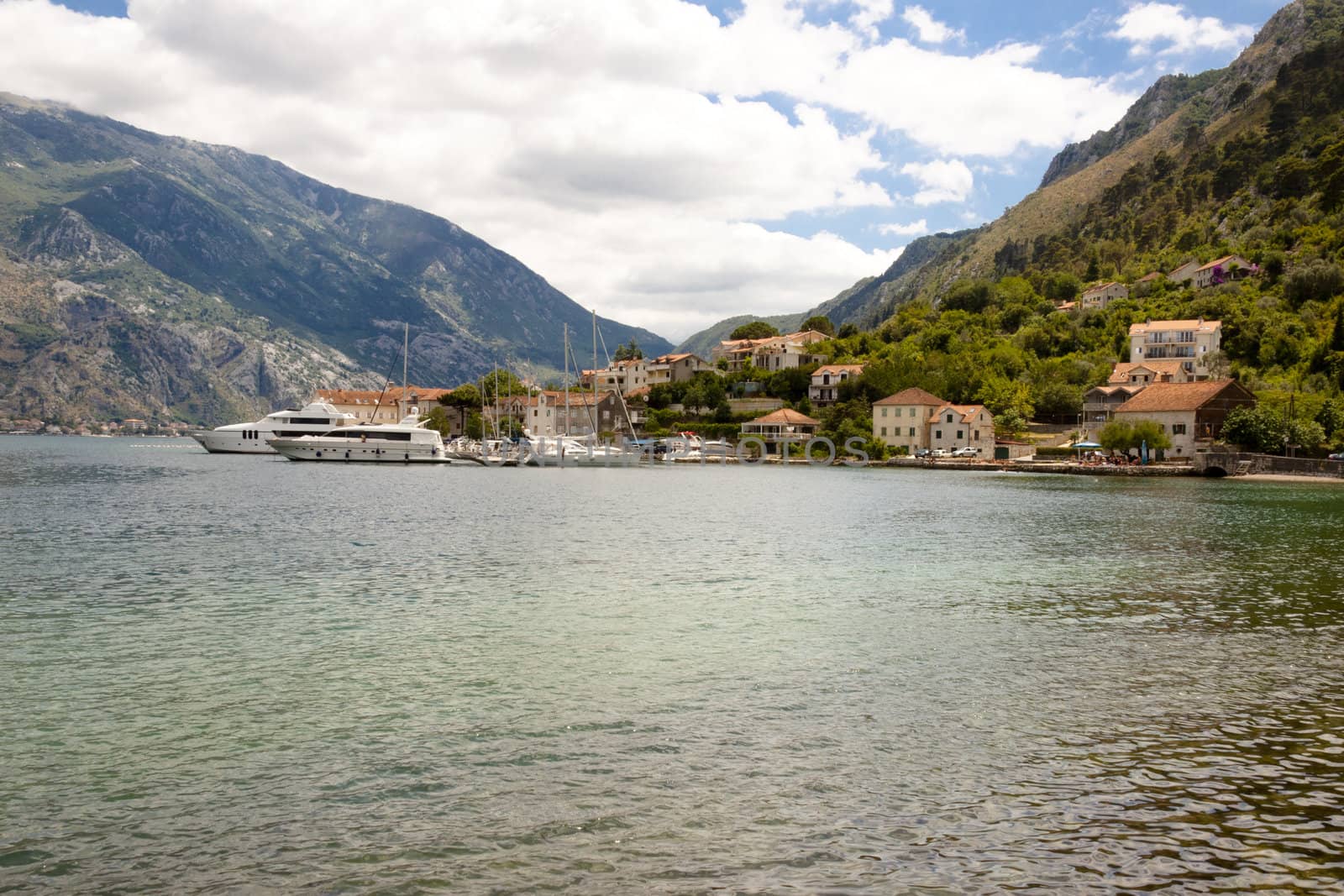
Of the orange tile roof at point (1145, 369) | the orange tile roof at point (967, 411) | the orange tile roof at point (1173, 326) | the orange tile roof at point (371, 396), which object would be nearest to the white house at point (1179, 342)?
the orange tile roof at point (1173, 326)

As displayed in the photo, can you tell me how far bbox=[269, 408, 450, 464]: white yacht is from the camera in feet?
355

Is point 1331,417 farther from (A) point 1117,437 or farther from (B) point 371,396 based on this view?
(B) point 371,396

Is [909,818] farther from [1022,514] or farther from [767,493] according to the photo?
[767,493]

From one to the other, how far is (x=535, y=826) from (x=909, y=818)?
4.16 meters

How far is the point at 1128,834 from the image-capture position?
30.6 ft

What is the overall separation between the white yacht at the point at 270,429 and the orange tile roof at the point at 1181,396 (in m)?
98.0

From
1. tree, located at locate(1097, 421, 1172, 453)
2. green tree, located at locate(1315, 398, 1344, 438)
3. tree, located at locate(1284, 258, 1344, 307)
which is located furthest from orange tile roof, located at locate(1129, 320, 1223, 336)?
tree, located at locate(1097, 421, 1172, 453)

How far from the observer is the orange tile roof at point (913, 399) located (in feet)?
370

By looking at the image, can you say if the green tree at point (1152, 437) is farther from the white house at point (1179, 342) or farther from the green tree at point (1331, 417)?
the white house at point (1179, 342)

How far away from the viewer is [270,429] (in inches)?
4776

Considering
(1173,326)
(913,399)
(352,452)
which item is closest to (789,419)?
(913,399)

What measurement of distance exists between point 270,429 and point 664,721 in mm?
121934

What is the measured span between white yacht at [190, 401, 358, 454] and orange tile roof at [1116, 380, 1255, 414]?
9798 cm

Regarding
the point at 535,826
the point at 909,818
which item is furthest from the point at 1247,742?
the point at 535,826
